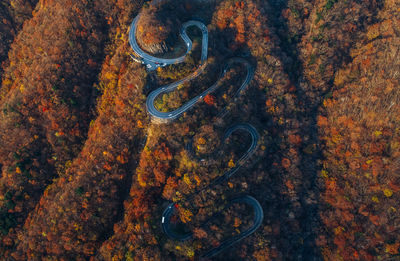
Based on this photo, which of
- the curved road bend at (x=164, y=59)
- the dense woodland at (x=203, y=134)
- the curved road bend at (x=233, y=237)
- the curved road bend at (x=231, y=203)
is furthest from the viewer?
the curved road bend at (x=164, y=59)

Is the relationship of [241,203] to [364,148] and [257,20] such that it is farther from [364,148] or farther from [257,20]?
[257,20]

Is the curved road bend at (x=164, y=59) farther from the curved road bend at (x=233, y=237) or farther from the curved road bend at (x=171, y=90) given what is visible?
the curved road bend at (x=233, y=237)

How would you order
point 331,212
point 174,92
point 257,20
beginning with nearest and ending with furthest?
point 174,92 → point 331,212 → point 257,20

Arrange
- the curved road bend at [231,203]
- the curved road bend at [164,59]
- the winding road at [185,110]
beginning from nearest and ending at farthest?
the curved road bend at [231,203] < the winding road at [185,110] < the curved road bend at [164,59]

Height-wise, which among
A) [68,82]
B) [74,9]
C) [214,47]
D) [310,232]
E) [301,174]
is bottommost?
[310,232]

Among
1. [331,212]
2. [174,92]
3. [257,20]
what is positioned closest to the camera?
[174,92]

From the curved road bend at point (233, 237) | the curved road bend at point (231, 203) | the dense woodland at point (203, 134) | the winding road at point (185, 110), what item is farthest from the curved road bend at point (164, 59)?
the curved road bend at point (233, 237)

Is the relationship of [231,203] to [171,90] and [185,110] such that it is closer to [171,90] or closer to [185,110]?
[185,110]

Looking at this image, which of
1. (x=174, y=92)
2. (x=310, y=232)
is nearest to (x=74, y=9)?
(x=174, y=92)

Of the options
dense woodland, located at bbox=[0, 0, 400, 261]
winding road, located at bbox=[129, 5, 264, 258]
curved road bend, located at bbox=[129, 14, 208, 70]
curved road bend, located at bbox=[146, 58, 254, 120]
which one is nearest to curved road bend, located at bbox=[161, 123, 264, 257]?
winding road, located at bbox=[129, 5, 264, 258]

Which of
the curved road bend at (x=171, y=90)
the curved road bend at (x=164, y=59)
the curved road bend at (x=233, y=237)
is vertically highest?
the curved road bend at (x=164, y=59)
